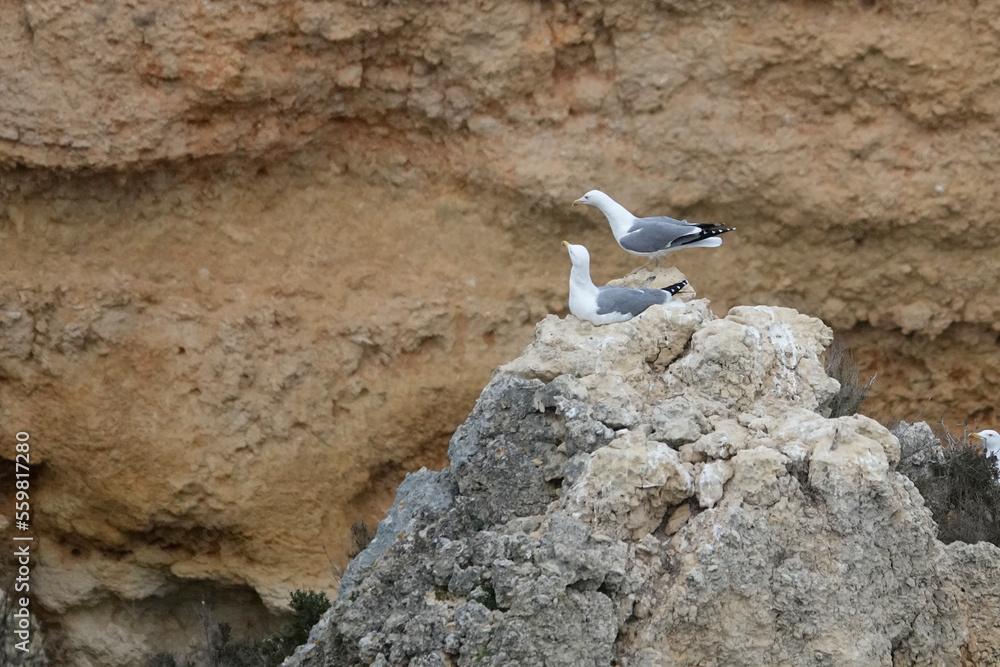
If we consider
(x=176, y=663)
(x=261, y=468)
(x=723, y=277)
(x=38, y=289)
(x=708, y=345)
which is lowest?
(x=176, y=663)

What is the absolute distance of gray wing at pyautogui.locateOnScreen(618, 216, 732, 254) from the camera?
618cm

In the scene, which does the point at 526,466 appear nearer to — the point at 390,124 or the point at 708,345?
the point at 708,345

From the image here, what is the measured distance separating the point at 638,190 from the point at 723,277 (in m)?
0.95

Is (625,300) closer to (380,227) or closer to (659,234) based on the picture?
(659,234)

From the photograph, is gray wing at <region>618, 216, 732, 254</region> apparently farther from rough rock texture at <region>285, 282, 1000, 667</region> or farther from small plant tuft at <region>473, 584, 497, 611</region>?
small plant tuft at <region>473, 584, 497, 611</region>

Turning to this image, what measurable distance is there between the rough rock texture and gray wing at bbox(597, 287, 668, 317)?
92 cm

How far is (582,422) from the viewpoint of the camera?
4312 mm

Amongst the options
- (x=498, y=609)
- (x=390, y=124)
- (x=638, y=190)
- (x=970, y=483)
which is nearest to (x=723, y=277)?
(x=638, y=190)

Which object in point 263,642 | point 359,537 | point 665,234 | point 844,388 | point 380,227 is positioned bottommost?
point 359,537

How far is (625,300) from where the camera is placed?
17.8ft

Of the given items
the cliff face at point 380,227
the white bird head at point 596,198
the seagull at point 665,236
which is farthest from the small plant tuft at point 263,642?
the white bird head at point 596,198

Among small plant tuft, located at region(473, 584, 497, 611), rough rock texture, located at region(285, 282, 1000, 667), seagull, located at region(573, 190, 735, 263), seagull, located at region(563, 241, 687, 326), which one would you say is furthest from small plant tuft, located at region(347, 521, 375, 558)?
small plant tuft, located at region(473, 584, 497, 611)

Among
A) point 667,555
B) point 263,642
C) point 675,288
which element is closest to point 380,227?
point 263,642

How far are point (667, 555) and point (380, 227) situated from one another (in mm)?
5388
